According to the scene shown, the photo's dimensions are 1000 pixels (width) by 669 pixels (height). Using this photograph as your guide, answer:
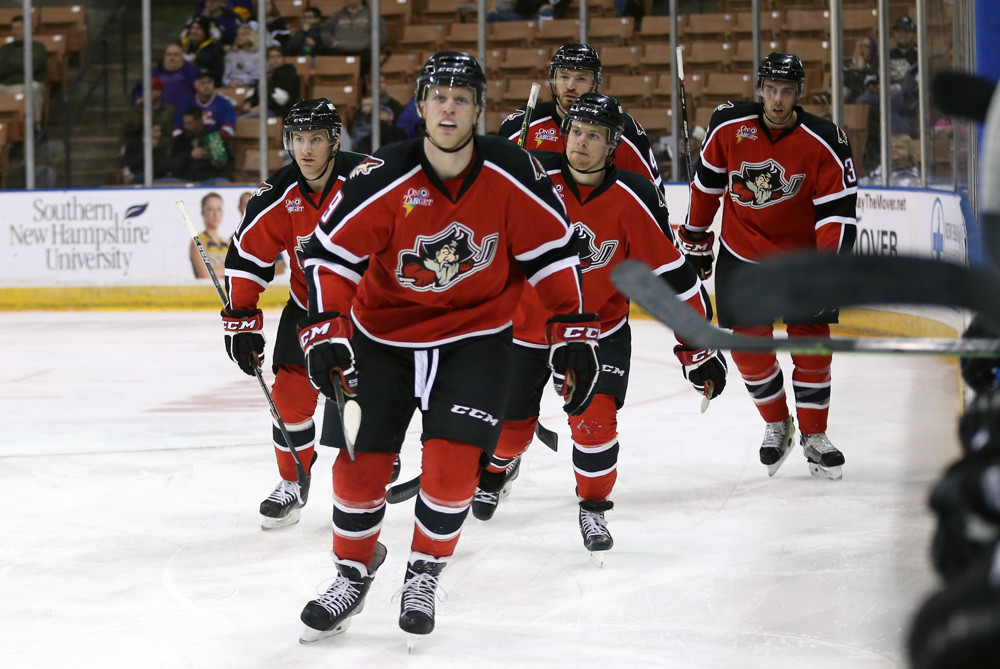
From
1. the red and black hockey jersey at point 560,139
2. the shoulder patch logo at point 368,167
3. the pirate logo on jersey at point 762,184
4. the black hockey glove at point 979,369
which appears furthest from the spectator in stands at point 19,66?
the black hockey glove at point 979,369

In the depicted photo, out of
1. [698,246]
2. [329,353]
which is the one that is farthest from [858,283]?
[698,246]

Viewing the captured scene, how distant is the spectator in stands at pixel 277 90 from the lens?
1025cm

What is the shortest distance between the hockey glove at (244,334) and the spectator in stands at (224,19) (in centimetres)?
754

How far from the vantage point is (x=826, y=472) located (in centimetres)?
419

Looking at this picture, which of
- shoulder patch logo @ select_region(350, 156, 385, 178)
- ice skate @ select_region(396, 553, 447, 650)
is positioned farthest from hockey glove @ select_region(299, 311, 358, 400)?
ice skate @ select_region(396, 553, 447, 650)

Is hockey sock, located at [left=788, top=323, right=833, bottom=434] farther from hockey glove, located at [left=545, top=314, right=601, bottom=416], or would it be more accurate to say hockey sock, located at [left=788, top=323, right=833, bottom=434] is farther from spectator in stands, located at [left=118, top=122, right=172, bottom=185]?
spectator in stands, located at [left=118, top=122, right=172, bottom=185]

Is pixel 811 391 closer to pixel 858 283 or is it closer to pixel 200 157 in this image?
pixel 858 283

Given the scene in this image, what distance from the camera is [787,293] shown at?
624mm

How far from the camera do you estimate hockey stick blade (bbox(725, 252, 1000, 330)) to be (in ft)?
2.05

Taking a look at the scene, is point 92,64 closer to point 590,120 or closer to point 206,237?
point 206,237

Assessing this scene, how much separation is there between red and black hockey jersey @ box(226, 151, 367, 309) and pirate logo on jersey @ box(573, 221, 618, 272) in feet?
2.35

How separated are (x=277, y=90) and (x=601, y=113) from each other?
7.43m

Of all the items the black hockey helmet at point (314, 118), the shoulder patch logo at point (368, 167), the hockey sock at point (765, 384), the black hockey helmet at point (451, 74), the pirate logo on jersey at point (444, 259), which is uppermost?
the black hockey helmet at point (314, 118)

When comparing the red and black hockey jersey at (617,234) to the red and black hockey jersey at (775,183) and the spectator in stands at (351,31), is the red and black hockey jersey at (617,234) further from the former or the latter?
the spectator in stands at (351,31)
